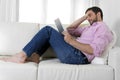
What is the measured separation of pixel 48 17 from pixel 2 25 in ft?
3.39

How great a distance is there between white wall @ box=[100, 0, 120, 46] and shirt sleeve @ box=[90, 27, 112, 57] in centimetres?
52

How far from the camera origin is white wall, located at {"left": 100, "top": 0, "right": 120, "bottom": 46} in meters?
2.64

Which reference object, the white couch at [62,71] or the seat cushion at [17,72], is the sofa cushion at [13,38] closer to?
the white couch at [62,71]

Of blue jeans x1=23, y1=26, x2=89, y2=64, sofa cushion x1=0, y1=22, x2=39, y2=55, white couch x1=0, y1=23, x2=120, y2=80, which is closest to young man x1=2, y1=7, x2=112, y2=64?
blue jeans x1=23, y1=26, x2=89, y2=64

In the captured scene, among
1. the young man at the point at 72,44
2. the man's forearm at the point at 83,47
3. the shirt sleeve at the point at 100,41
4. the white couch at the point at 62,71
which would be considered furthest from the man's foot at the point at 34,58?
Result: the shirt sleeve at the point at 100,41

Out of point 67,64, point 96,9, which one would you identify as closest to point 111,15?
point 96,9

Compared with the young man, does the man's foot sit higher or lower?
lower

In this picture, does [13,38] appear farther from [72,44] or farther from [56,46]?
[72,44]

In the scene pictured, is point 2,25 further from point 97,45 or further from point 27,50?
point 97,45

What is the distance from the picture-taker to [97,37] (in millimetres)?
2121

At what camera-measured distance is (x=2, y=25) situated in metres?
2.56

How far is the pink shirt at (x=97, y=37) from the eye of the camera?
2.09 m

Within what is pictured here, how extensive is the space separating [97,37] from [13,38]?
96cm

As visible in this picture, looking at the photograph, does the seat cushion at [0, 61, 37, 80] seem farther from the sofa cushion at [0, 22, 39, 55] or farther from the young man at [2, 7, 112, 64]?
the sofa cushion at [0, 22, 39, 55]
